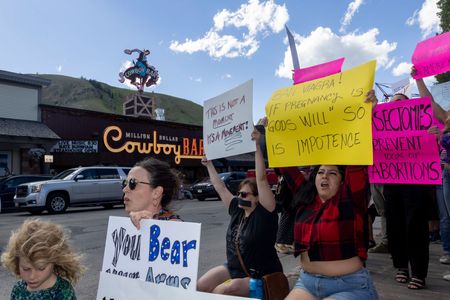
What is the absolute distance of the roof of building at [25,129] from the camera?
20.6 metres

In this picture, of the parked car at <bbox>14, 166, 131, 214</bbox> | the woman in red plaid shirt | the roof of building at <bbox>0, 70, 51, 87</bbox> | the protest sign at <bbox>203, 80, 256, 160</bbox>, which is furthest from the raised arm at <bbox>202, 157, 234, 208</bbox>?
the roof of building at <bbox>0, 70, 51, 87</bbox>

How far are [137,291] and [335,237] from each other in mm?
1268

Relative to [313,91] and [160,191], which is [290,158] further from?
[160,191]

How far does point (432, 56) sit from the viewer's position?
3652 mm

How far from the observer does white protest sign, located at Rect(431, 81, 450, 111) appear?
4.66 meters

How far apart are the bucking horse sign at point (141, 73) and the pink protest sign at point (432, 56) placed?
3295cm

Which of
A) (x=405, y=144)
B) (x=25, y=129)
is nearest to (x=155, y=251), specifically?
(x=405, y=144)

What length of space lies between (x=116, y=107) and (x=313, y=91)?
447 ft

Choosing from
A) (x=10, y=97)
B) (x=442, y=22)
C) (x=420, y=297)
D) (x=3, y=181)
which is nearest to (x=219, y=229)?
(x=420, y=297)

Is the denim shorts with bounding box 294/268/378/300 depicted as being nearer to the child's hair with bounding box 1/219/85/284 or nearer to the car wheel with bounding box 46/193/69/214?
the child's hair with bounding box 1/219/85/284

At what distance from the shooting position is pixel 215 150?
3619 mm

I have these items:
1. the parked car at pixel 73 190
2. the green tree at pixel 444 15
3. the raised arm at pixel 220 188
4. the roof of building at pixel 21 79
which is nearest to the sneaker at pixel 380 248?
the raised arm at pixel 220 188

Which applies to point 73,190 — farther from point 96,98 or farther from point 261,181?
point 96,98

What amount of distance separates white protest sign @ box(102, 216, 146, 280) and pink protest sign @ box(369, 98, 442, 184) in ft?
7.19
